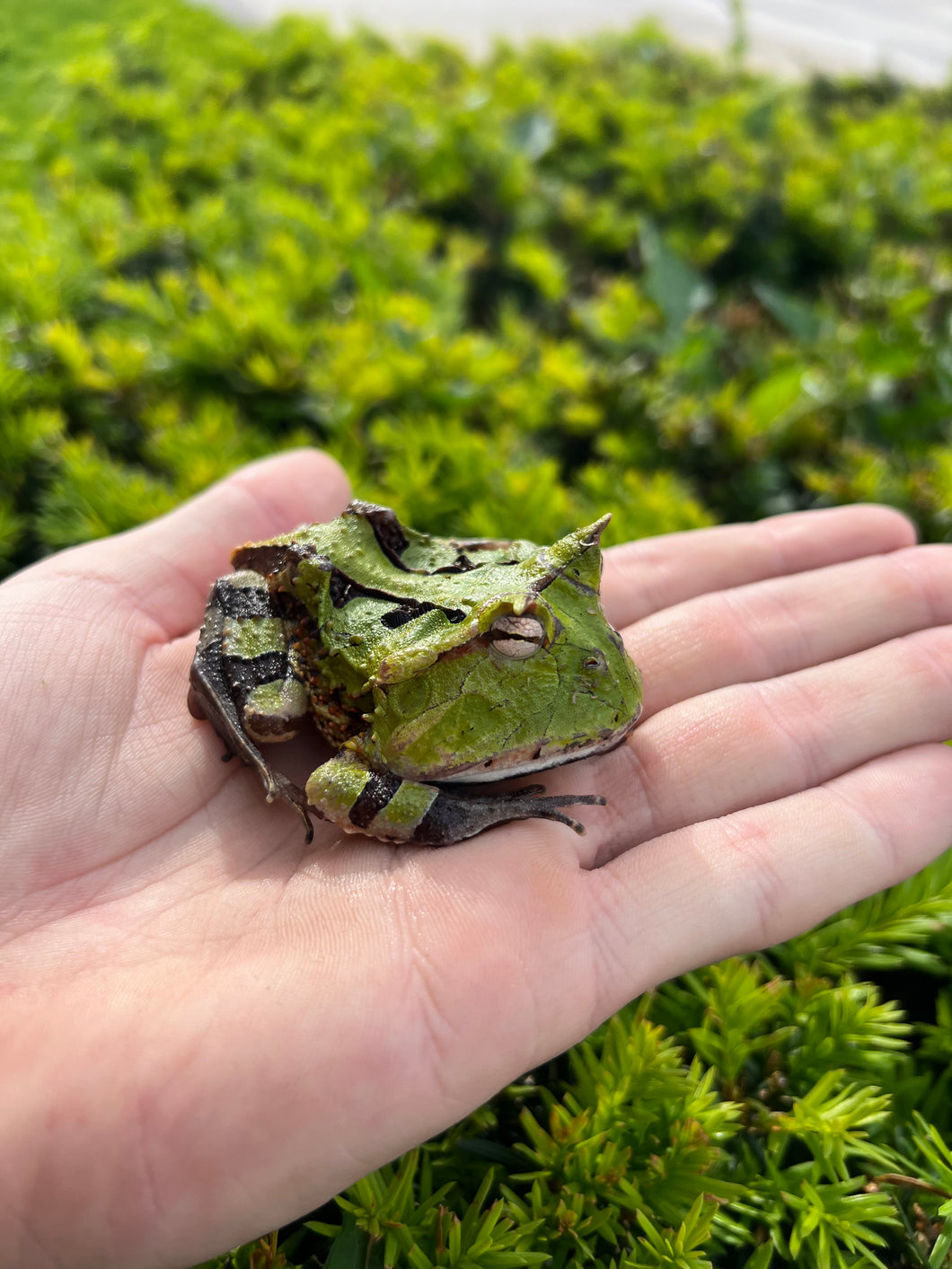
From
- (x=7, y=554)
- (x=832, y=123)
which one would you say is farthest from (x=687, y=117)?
(x=7, y=554)

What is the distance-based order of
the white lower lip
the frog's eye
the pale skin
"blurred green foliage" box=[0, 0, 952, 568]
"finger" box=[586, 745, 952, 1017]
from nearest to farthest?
the pale skin, "finger" box=[586, 745, 952, 1017], the frog's eye, the white lower lip, "blurred green foliage" box=[0, 0, 952, 568]

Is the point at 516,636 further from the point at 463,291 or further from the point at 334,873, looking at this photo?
the point at 463,291

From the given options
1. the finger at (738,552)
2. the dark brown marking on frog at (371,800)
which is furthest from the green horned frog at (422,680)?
the finger at (738,552)

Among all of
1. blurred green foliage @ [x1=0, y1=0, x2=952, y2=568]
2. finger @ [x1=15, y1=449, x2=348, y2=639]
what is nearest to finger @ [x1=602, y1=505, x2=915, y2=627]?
blurred green foliage @ [x1=0, y1=0, x2=952, y2=568]

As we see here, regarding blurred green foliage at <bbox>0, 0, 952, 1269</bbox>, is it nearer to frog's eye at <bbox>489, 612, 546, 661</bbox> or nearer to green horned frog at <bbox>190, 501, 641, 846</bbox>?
green horned frog at <bbox>190, 501, 641, 846</bbox>

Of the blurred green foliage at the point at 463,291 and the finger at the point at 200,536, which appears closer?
the finger at the point at 200,536

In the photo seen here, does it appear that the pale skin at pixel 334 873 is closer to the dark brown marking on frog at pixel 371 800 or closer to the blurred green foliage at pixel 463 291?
the dark brown marking on frog at pixel 371 800
